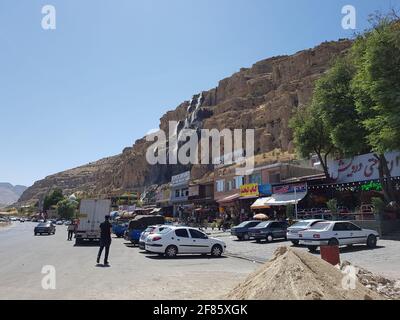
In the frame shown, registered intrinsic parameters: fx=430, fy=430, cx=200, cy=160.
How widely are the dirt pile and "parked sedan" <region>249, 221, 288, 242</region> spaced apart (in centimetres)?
1789

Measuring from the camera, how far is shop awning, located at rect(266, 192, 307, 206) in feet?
121

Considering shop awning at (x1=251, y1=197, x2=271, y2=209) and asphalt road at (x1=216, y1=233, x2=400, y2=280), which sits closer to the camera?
asphalt road at (x1=216, y1=233, x2=400, y2=280)

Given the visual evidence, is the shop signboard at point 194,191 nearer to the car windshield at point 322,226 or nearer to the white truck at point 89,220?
the white truck at point 89,220

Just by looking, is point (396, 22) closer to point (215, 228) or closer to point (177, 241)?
point (177, 241)

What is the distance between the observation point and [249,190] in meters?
45.8

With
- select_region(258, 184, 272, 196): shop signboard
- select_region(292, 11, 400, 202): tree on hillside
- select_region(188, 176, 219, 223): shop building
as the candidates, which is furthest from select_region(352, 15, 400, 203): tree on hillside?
select_region(188, 176, 219, 223): shop building

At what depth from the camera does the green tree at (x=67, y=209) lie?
137913mm

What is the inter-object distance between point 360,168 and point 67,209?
4743 inches

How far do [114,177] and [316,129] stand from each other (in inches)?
6106

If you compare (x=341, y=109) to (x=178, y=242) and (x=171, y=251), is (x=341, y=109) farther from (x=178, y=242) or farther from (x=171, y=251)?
(x=171, y=251)
